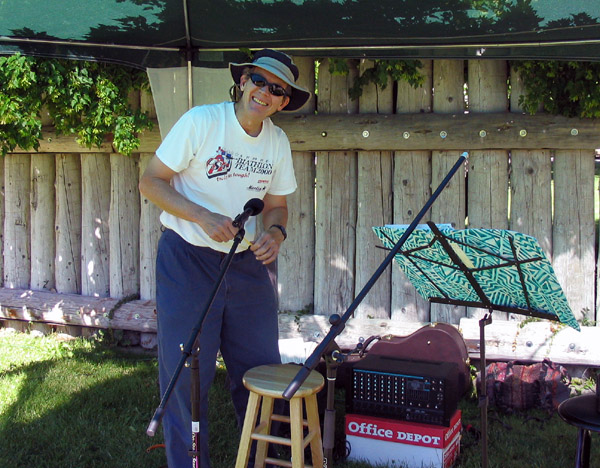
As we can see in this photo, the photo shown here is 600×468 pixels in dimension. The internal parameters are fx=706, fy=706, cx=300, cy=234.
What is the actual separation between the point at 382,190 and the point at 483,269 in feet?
8.04

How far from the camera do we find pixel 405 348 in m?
4.42

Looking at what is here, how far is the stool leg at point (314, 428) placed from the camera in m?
3.37

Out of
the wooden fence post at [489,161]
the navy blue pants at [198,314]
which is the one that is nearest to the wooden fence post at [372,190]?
the wooden fence post at [489,161]

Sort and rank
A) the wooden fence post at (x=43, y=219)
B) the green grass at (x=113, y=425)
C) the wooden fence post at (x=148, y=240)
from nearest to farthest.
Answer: the green grass at (x=113, y=425), the wooden fence post at (x=148, y=240), the wooden fence post at (x=43, y=219)

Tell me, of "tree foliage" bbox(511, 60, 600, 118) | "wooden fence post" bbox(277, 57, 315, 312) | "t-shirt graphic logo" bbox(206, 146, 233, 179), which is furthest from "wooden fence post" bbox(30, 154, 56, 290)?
"tree foliage" bbox(511, 60, 600, 118)

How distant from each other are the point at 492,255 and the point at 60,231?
4688 mm

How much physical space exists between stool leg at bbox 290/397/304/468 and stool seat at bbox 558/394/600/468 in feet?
3.80

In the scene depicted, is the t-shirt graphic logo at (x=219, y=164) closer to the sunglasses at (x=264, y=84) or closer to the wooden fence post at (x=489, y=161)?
the sunglasses at (x=264, y=84)

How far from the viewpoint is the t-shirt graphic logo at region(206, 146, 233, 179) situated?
3320 mm

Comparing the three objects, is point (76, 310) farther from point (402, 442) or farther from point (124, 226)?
Answer: point (402, 442)

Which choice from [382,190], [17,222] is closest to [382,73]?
[382,190]

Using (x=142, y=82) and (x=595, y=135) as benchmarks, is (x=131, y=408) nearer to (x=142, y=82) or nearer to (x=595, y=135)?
(x=142, y=82)

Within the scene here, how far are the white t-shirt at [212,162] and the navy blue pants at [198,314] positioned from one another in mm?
93

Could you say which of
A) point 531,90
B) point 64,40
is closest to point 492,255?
point 531,90
